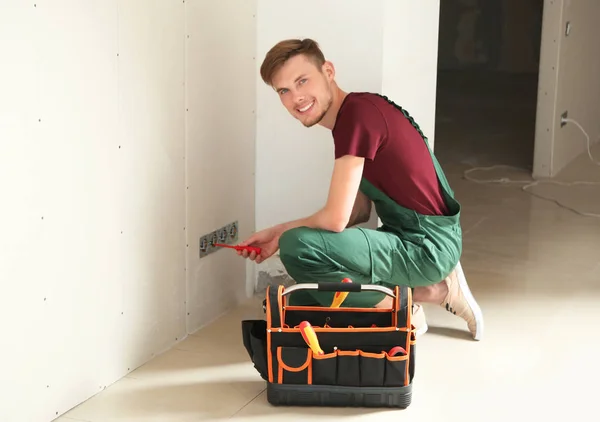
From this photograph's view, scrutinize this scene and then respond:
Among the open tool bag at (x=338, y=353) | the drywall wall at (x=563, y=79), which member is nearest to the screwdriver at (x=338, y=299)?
the open tool bag at (x=338, y=353)

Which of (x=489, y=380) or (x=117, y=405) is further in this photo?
(x=489, y=380)

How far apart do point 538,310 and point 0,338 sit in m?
2.05

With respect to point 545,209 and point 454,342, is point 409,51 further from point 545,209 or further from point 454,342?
point 545,209

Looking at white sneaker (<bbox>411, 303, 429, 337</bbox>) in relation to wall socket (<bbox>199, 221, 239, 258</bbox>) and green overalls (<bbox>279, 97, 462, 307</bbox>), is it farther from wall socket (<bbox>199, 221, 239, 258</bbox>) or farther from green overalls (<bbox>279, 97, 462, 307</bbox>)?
wall socket (<bbox>199, 221, 239, 258</bbox>)

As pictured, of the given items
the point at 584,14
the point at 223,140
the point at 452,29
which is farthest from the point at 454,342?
the point at 452,29

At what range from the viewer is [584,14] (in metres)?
6.21

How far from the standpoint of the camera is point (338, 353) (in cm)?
264

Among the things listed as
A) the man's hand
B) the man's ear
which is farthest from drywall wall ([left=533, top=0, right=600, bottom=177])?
the man's hand

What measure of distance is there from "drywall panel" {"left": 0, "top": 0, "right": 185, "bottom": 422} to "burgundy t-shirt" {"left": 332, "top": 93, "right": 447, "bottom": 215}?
0.57m

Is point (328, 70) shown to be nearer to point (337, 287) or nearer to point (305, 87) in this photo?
point (305, 87)

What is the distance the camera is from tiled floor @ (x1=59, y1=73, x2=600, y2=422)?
2.68 metres

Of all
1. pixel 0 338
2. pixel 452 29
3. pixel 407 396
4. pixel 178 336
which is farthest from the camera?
pixel 452 29

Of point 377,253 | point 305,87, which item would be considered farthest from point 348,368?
point 305,87

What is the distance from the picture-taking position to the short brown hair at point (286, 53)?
2.89 metres
